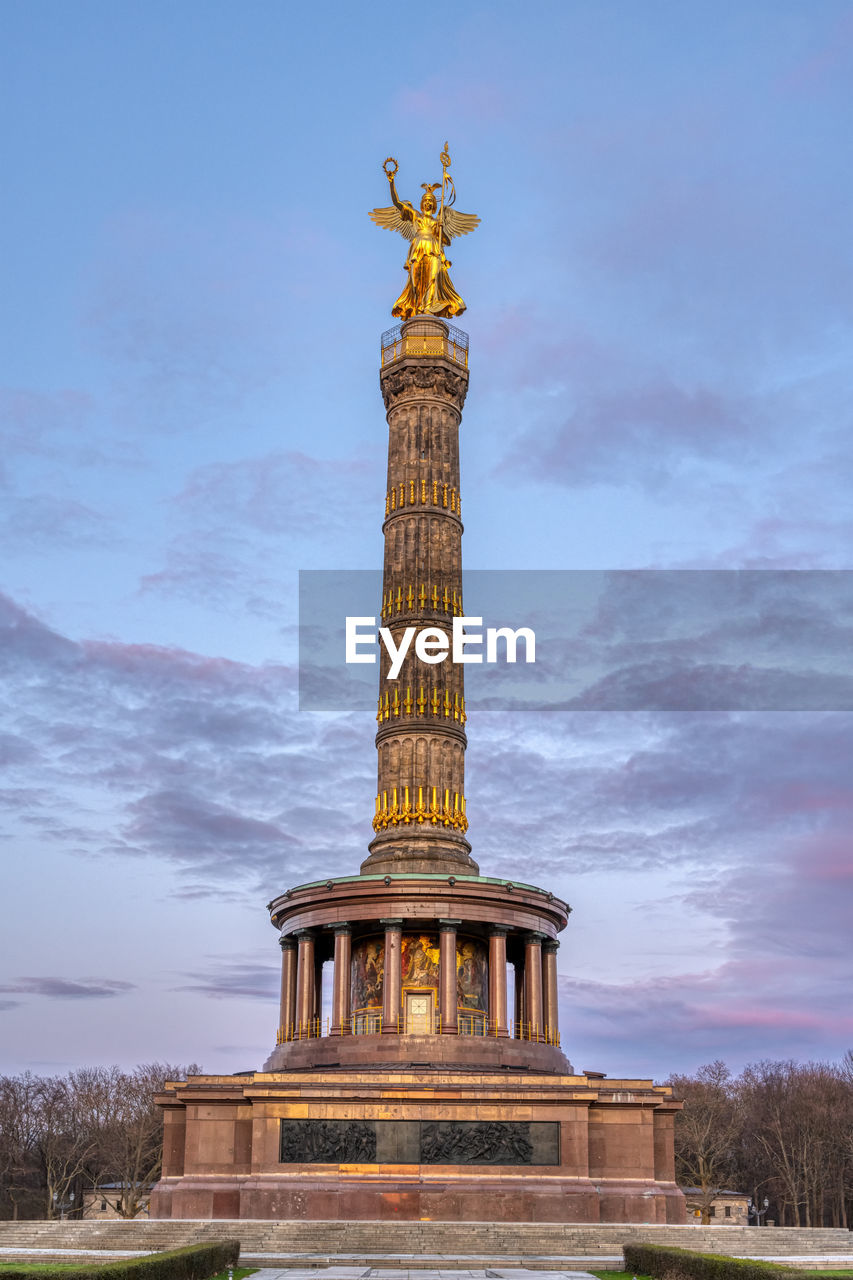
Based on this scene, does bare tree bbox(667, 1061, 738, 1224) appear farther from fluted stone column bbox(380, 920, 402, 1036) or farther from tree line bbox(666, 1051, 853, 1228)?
fluted stone column bbox(380, 920, 402, 1036)

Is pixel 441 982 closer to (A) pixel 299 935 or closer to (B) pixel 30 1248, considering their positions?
(A) pixel 299 935

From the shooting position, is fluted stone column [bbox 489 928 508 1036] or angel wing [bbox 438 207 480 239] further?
angel wing [bbox 438 207 480 239]

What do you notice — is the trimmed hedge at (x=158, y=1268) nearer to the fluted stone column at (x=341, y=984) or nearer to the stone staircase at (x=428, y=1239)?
the stone staircase at (x=428, y=1239)

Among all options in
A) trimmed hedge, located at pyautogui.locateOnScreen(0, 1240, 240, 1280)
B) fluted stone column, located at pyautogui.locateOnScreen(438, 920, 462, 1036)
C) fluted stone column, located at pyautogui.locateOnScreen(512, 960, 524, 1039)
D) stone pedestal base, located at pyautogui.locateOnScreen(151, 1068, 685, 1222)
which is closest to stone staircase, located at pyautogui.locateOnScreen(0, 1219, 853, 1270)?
stone pedestal base, located at pyautogui.locateOnScreen(151, 1068, 685, 1222)

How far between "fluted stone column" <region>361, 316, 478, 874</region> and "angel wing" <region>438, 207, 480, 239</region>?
14.5ft

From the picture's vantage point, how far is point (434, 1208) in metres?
30.8

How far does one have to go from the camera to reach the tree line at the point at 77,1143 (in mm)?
62000

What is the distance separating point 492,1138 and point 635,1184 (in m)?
4.02

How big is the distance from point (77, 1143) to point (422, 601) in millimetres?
36281

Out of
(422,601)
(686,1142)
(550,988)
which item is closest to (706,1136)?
(686,1142)

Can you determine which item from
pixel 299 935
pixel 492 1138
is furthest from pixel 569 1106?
pixel 299 935

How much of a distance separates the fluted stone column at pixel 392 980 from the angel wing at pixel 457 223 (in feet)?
87.9

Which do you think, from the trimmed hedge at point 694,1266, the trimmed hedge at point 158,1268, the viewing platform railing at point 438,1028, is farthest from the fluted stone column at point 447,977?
the trimmed hedge at point 158,1268

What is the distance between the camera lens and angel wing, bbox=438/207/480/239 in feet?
162
